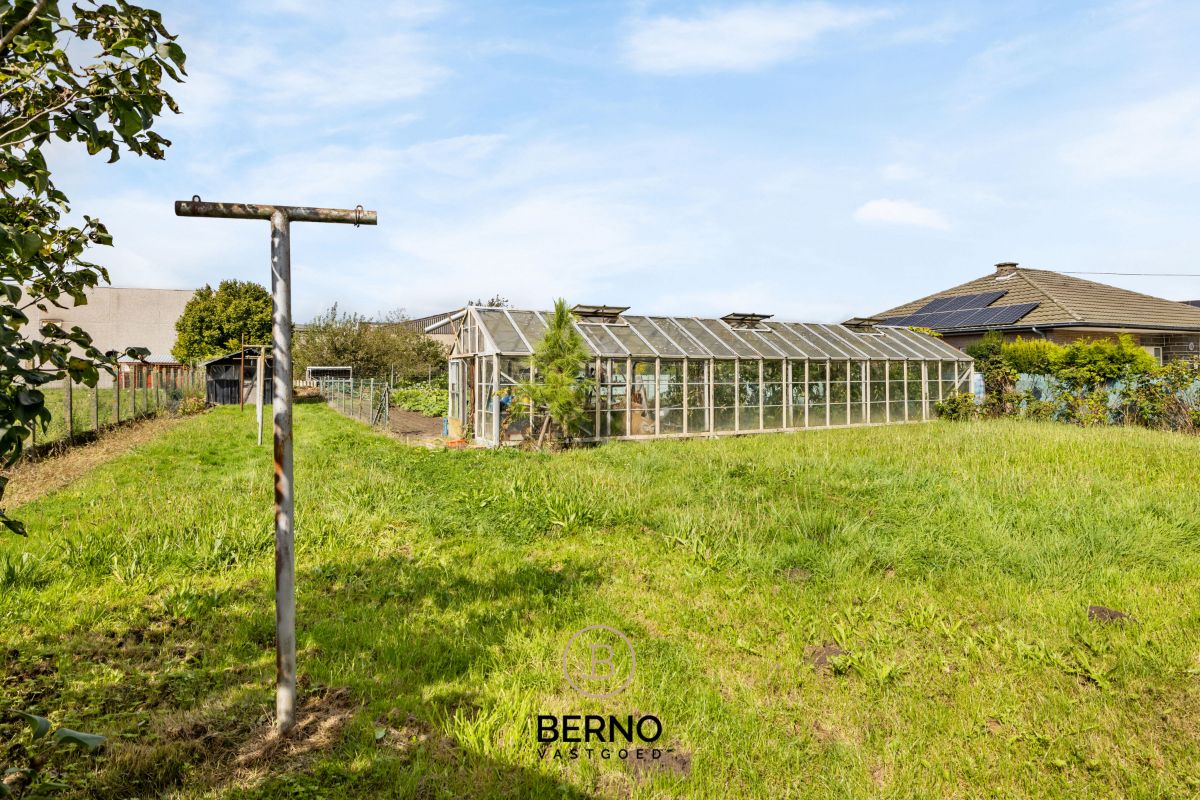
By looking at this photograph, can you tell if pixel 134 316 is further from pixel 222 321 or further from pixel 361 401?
pixel 361 401

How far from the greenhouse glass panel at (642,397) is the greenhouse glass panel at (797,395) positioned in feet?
15.6

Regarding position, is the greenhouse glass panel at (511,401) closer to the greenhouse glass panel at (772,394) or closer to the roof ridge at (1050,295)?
the greenhouse glass panel at (772,394)

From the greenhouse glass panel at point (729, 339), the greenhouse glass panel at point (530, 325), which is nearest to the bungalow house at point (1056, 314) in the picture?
the greenhouse glass panel at point (729, 339)

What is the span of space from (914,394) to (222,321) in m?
35.4

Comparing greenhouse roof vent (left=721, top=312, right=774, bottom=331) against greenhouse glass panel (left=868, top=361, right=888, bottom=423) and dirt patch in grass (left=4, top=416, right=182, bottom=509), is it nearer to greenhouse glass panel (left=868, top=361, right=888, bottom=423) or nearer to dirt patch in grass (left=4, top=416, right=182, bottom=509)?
greenhouse glass panel (left=868, top=361, right=888, bottom=423)

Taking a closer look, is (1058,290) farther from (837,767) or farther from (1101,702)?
(837,767)

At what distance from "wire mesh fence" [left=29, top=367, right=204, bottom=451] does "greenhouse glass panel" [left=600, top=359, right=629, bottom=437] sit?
9748 mm

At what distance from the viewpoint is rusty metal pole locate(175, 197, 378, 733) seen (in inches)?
148

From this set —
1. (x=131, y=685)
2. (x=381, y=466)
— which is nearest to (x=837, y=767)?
(x=131, y=685)

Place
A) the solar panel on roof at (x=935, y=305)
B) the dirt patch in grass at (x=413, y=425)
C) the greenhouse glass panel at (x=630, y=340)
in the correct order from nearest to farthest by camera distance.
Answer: the greenhouse glass panel at (x=630, y=340)
the dirt patch in grass at (x=413, y=425)
the solar panel on roof at (x=935, y=305)

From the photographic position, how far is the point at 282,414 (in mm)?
3809

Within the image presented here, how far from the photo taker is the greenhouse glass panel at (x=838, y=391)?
19922mm

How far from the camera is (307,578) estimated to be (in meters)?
6.16

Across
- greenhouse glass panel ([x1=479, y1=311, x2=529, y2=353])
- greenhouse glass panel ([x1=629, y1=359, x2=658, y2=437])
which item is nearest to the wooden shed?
greenhouse glass panel ([x1=479, y1=311, x2=529, y2=353])
